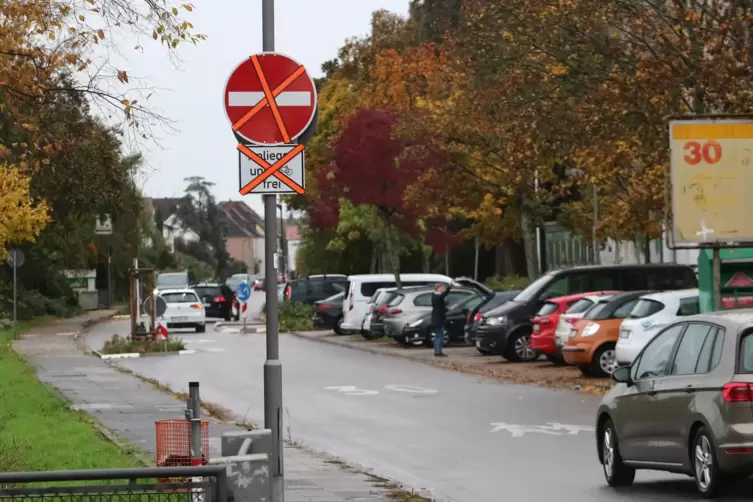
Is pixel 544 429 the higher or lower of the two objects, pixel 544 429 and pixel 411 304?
the lower

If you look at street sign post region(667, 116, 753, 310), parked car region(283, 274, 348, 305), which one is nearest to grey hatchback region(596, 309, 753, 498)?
street sign post region(667, 116, 753, 310)

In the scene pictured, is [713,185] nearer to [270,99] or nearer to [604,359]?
[604,359]

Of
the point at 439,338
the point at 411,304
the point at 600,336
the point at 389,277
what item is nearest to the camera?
the point at 600,336

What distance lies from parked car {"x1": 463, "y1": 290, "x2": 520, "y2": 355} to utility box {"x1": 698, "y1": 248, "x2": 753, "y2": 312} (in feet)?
31.6

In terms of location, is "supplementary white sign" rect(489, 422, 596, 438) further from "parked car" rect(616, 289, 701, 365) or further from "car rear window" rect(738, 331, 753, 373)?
"car rear window" rect(738, 331, 753, 373)

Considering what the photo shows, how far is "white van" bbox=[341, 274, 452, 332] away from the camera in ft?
155

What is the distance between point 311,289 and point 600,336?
32094mm

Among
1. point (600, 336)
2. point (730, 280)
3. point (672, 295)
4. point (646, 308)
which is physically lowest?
point (600, 336)

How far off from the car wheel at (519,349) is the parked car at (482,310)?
2.55 feet

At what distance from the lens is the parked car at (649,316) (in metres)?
24.9

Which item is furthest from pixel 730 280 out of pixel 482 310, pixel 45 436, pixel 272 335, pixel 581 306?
pixel 272 335

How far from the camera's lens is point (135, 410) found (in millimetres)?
22141

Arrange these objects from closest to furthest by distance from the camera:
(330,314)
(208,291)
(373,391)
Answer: (373,391) → (330,314) → (208,291)

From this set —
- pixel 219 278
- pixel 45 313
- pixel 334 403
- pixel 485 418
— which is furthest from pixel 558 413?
pixel 219 278
